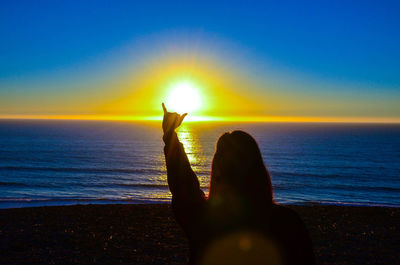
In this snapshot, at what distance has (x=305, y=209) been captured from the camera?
18.5m

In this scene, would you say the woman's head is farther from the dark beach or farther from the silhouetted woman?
the dark beach

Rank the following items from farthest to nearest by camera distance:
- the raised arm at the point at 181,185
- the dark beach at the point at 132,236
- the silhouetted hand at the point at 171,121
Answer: the dark beach at the point at 132,236 < the silhouetted hand at the point at 171,121 < the raised arm at the point at 181,185

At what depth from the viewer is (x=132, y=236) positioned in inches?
496

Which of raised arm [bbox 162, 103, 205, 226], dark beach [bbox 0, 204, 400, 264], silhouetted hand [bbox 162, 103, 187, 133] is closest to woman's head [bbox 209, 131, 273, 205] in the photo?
raised arm [bbox 162, 103, 205, 226]

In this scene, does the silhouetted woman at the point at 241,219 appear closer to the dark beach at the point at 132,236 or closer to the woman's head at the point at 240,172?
the woman's head at the point at 240,172

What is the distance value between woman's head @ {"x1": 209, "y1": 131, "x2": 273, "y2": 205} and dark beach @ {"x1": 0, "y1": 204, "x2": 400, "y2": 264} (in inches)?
339

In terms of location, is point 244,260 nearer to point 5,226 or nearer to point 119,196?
point 5,226

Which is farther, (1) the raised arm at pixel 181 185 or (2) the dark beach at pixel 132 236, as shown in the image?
(2) the dark beach at pixel 132 236

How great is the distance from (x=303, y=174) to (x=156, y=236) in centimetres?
3167

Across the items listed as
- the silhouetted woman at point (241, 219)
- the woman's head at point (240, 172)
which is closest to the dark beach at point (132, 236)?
the silhouetted woman at point (241, 219)

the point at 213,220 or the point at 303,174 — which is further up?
the point at 213,220

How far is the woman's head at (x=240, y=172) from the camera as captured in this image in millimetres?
1974

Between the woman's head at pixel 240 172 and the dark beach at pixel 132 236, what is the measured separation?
8620 millimetres

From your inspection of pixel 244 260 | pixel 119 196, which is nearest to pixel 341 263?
pixel 244 260
